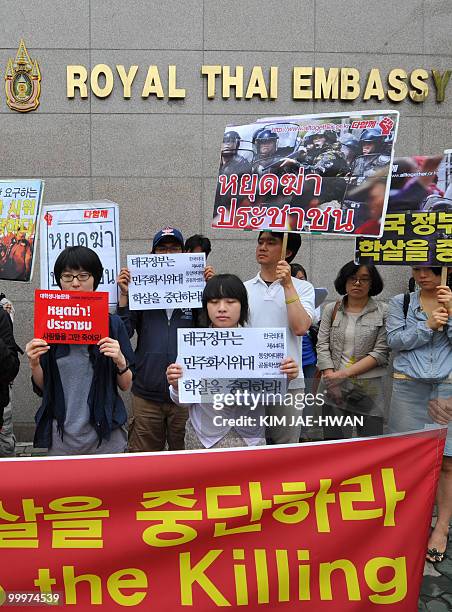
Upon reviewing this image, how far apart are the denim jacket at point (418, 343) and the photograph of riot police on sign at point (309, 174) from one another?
0.77 meters

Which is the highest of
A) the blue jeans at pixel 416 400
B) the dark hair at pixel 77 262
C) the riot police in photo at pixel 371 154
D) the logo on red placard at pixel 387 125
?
the logo on red placard at pixel 387 125

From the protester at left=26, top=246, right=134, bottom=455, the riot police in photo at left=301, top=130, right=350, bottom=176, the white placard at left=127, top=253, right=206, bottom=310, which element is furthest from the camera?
the white placard at left=127, top=253, right=206, bottom=310

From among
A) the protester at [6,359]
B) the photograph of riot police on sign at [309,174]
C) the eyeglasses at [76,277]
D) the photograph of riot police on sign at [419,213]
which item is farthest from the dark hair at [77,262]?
the photograph of riot police on sign at [419,213]

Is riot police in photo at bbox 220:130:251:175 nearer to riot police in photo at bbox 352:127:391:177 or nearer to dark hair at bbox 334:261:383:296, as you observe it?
riot police in photo at bbox 352:127:391:177

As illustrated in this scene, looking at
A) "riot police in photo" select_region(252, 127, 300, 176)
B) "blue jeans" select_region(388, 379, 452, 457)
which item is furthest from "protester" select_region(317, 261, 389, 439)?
"riot police in photo" select_region(252, 127, 300, 176)

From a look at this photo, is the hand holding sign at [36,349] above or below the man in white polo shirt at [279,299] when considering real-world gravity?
below

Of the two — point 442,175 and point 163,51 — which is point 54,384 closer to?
point 442,175

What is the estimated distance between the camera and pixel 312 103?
6.47 m

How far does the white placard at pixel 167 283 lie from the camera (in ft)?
12.5

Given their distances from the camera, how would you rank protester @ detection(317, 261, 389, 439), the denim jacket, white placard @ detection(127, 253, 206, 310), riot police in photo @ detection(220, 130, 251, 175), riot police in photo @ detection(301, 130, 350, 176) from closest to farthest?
riot police in photo @ detection(301, 130, 350, 176) < riot police in photo @ detection(220, 130, 251, 175) < the denim jacket < white placard @ detection(127, 253, 206, 310) < protester @ detection(317, 261, 389, 439)

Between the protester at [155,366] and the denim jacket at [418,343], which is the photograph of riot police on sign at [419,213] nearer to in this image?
the denim jacket at [418,343]

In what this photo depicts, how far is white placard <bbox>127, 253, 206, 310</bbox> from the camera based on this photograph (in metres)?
3.80

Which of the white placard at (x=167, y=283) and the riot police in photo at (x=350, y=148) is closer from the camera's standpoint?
the riot police in photo at (x=350, y=148)

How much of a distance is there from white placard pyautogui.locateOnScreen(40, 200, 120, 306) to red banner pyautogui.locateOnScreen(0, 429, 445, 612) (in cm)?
168
